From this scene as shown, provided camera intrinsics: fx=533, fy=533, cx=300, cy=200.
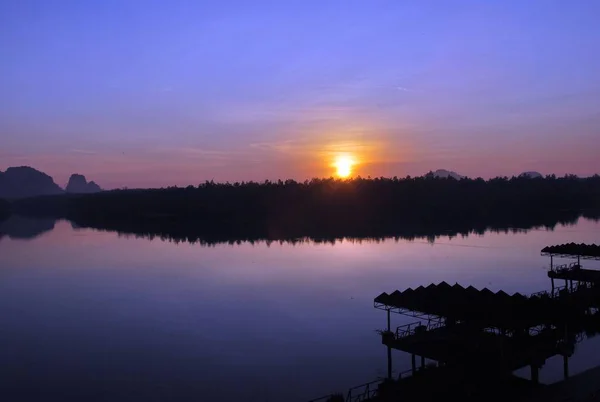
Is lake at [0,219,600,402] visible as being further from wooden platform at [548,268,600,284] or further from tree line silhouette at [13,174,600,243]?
tree line silhouette at [13,174,600,243]

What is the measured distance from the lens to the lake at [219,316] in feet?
62.7

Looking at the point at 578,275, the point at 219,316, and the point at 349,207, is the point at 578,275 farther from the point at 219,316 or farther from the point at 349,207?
the point at 349,207

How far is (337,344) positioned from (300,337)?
2.08 metres

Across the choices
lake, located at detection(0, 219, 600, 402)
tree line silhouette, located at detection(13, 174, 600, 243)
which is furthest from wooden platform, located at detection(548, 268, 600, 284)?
tree line silhouette, located at detection(13, 174, 600, 243)

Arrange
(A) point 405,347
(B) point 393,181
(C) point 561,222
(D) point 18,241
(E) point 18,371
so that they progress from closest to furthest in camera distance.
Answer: (A) point 405,347 → (E) point 18,371 → (D) point 18,241 → (C) point 561,222 → (B) point 393,181

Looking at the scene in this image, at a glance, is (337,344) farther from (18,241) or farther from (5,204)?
(5,204)

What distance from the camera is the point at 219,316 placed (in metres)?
28.7

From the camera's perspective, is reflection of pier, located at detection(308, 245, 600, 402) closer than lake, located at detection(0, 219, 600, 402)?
Yes

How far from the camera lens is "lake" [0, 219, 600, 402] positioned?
19.1 metres

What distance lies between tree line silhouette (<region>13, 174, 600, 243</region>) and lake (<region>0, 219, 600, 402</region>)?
25.2m

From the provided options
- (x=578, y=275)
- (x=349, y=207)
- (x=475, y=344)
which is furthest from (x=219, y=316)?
(x=349, y=207)

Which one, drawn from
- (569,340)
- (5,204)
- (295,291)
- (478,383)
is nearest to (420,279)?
(295,291)

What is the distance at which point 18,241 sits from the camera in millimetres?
74062

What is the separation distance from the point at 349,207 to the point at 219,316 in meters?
84.4
